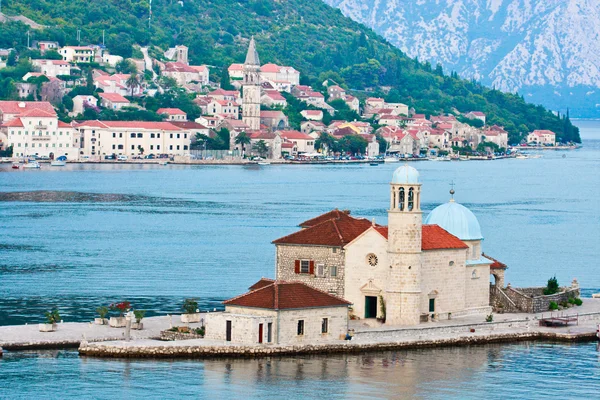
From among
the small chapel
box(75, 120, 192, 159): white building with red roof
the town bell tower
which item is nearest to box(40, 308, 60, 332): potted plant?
the small chapel

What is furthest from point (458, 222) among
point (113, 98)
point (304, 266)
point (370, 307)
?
point (113, 98)

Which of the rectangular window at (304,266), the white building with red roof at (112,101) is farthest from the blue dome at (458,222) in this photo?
the white building with red roof at (112,101)

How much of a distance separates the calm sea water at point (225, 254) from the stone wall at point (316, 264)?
4393 mm

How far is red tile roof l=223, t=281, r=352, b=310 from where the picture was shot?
145ft

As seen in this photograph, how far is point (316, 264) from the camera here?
4944cm

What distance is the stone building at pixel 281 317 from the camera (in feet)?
145

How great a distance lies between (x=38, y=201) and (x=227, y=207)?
13.2 meters

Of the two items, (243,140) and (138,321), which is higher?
(243,140)

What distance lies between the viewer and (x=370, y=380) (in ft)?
137

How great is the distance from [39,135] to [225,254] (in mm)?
104212

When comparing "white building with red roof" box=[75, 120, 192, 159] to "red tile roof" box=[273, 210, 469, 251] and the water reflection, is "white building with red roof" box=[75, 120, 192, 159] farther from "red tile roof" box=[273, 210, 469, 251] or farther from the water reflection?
the water reflection

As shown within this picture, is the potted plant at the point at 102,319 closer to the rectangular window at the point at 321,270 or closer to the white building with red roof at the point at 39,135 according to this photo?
the rectangular window at the point at 321,270

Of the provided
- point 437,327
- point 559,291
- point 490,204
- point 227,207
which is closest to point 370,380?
point 437,327

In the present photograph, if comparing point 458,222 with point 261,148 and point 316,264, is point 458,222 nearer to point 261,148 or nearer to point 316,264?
point 316,264
